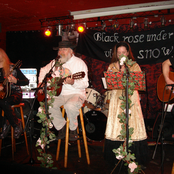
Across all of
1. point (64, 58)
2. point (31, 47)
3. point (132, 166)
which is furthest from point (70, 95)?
point (31, 47)

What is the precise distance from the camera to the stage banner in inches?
195

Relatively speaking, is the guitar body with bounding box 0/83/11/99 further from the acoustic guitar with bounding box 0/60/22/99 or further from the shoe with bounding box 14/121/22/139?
the shoe with bounding box 14/121/22/139

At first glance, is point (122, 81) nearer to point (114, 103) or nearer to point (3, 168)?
point (114, 103)

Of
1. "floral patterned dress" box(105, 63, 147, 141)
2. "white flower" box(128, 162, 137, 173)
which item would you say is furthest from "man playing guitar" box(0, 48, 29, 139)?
"white flower" box(128, 162, 137, 173)

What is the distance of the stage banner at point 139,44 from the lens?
4949mm

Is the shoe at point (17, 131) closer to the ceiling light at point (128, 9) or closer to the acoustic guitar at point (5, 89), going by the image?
the acoustic guitar at point (5, 89)

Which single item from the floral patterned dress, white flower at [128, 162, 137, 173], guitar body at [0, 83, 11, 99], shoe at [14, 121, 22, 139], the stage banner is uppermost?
the stage banner

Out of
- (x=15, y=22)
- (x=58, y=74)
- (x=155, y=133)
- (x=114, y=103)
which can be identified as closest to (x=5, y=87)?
(x=58, y=74)

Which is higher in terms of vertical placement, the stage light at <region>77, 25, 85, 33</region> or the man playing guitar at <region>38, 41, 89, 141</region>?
the stage light at <region>77, 25, 85, 33</region>

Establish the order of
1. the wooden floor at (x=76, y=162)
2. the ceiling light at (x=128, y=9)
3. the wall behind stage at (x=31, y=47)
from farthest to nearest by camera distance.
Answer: the wall behind stage at (x=31, y=47) → the ceiling light at (x=128, y=9) → the wooden floor at (x=76, y=162)

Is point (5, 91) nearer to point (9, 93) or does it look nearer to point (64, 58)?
point (9, 93)

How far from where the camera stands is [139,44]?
17.3 ft

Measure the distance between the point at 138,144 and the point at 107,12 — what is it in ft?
8.47

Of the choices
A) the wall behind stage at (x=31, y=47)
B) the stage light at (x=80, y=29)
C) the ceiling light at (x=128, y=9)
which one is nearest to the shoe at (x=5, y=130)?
the ceiling light at (x=128, y=9)
